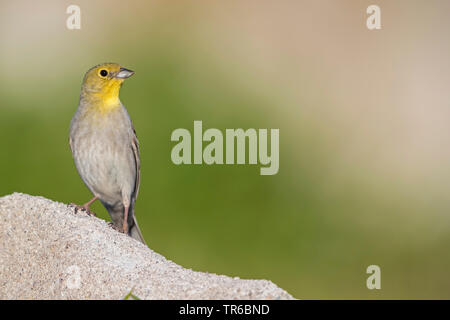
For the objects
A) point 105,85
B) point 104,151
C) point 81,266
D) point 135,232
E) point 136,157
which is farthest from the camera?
point 135,232

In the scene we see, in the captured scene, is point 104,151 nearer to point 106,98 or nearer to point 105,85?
point 106,98

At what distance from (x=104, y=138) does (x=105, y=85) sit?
484mm

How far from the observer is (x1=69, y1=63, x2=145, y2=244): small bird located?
5.36 m

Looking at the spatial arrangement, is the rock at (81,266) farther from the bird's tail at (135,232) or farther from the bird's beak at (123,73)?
the bird's beak at (123,73)

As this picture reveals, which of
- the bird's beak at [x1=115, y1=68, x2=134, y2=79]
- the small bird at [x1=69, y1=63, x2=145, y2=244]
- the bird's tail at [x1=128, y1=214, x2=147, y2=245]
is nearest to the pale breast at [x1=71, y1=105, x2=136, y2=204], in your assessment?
the small bird at [x1=69, y1=63, x2=145, y2=244]

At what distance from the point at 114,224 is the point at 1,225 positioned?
139 cm

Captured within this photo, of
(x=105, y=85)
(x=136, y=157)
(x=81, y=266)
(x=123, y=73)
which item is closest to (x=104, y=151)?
Result: (x=136, y=157)

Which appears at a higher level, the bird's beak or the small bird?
the bird's beak

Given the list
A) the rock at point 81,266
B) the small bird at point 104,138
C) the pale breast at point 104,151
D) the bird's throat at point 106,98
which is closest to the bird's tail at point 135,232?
the small bird at point 104,138

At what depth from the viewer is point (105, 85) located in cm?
547

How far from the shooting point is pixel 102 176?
5445 mm

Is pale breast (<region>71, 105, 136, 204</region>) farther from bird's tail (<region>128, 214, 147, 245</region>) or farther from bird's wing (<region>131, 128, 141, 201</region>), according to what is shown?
bird's tail (<region>128, 214, 147, 245</region>)
